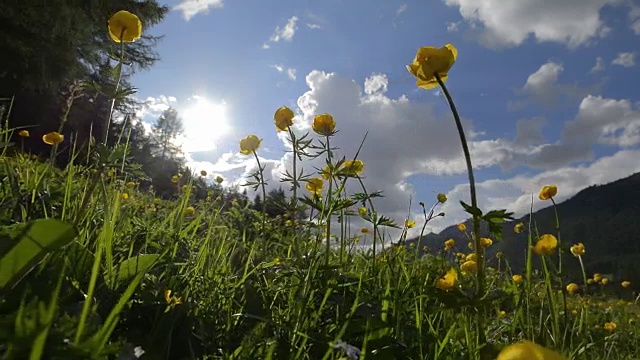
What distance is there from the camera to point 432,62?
1.36 m

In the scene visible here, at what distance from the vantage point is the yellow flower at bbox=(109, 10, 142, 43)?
173cm

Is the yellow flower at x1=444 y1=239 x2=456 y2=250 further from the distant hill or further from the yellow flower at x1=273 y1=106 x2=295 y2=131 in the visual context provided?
the distant hill

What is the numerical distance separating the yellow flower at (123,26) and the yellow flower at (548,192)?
2.13 metres

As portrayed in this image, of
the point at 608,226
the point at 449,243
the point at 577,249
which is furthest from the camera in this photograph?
the point at 608,226

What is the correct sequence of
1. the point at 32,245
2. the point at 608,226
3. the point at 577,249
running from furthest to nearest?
the point at 608,226, the point at 577,249, the point at 32,245

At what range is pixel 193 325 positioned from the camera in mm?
1150

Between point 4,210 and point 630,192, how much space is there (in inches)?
8749

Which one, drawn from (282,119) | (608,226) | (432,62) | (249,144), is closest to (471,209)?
(432,62)

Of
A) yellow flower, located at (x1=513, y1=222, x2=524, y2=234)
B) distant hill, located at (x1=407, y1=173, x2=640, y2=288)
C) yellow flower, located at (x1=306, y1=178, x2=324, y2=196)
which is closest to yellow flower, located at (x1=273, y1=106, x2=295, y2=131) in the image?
yellow flower, located at (x1=306, y1=178, x2=324, y2=196)

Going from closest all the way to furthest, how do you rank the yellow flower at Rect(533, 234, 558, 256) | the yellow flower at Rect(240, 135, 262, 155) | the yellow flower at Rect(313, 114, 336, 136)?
the yellow flower at Rect(533, 234, 558, 256) < the yellow flower at Rect(313, 114, 336, 136) < the yellow flower at Rect(240, 135, 262, 155)

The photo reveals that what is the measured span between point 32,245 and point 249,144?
1748mm

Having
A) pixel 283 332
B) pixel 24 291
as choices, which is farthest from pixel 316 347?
pixel 24 291

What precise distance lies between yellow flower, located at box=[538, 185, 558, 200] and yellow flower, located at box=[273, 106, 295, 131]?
1.42 metres

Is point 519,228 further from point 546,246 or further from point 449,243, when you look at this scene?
point 546,246
